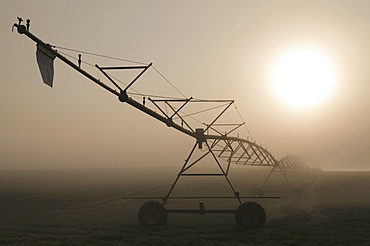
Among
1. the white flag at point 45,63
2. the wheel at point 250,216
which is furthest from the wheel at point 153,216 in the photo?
the white flag at point 45,63

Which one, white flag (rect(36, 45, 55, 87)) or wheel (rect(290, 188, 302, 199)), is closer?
white flag (rect(36, 45, 55, 87))

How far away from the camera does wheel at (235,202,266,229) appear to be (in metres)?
18.6

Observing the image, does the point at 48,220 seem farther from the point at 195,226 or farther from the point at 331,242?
the point at 331,242

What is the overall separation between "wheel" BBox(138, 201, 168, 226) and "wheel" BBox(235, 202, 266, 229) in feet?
14.7

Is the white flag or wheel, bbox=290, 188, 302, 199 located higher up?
the white flag

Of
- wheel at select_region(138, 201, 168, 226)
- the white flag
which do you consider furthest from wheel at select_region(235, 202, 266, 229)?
the white flag

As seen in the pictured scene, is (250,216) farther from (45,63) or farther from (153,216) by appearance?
(45,63)

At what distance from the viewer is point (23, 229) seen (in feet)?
64.2

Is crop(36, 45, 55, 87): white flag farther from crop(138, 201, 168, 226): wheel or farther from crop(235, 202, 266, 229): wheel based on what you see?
crop(235, 202, 266, 229): wheel

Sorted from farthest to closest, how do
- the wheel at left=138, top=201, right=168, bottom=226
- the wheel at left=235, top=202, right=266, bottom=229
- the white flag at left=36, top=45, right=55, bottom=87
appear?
the wheel at left=138, top=201, right=168, bottom=226 < the wheel at left=235, top=202, right=266, bottom=229 < the white flag at left=36, top=45, right=55, bottom=87

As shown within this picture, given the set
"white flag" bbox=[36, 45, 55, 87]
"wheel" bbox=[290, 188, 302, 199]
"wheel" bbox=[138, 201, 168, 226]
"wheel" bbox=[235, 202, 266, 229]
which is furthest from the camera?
Result: "wheel" bbox=[290, 188, 302, 199]

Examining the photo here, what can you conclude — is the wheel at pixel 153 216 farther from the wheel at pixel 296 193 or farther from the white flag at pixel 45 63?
the wheel at pixel 296 193

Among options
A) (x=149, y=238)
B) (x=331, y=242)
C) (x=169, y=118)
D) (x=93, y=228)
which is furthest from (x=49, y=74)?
(x=331, y=242)

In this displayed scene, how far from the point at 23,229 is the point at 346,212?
75.9 ft
